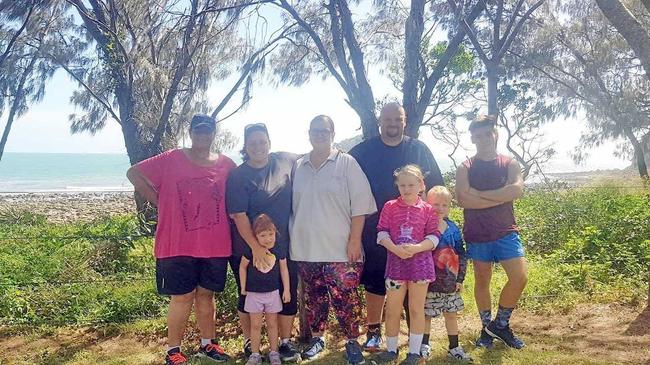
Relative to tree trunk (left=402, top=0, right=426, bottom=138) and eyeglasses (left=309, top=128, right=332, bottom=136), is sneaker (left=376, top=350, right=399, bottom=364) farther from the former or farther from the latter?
tree trunk (left=402, top=0, right=426, bottom=138)

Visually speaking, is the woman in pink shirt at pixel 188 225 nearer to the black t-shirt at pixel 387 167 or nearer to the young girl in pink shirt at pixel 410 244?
the black t-shirt at pixel 387 167

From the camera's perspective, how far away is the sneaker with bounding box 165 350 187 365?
10.1ft

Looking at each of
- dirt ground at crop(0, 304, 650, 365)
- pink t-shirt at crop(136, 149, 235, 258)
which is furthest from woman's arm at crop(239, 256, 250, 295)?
dirt ground at crop(0, 304, 650, 365)

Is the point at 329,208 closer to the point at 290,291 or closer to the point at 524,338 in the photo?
the point at 290,291

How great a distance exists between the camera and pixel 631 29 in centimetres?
357

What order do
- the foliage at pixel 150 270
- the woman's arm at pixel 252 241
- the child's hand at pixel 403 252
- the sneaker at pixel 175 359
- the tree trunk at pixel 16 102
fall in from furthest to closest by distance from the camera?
the tree trunk at pixel 16 102, the foliage at pixel 150 270, the sneaker at pixel 175 359, the woman's arm at pixel 252 241, the child's hand at pixel 403 252

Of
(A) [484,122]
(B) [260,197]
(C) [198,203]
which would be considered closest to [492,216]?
(A) [484,122]

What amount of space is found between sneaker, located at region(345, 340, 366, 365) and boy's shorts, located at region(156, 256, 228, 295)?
2.82 ft

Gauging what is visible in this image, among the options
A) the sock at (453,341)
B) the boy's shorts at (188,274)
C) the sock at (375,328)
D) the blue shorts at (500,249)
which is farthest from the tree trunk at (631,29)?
the boy's shorts at (188,274)

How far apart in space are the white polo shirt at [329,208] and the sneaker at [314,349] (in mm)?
568

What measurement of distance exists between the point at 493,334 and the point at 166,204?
218 cm

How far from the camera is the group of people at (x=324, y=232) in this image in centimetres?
298

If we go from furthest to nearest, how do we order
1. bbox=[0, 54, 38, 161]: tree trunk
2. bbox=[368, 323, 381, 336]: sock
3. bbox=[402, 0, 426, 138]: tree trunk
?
bbox=[0, 54, 38, 161]: tree trunk, bbox=[402, 0, 426, 138]: tree trunk, bbox=[368, 323, 381, 336]: sock

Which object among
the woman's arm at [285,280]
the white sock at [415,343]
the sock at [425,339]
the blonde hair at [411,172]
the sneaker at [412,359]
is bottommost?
the sneaker at [412,359]
